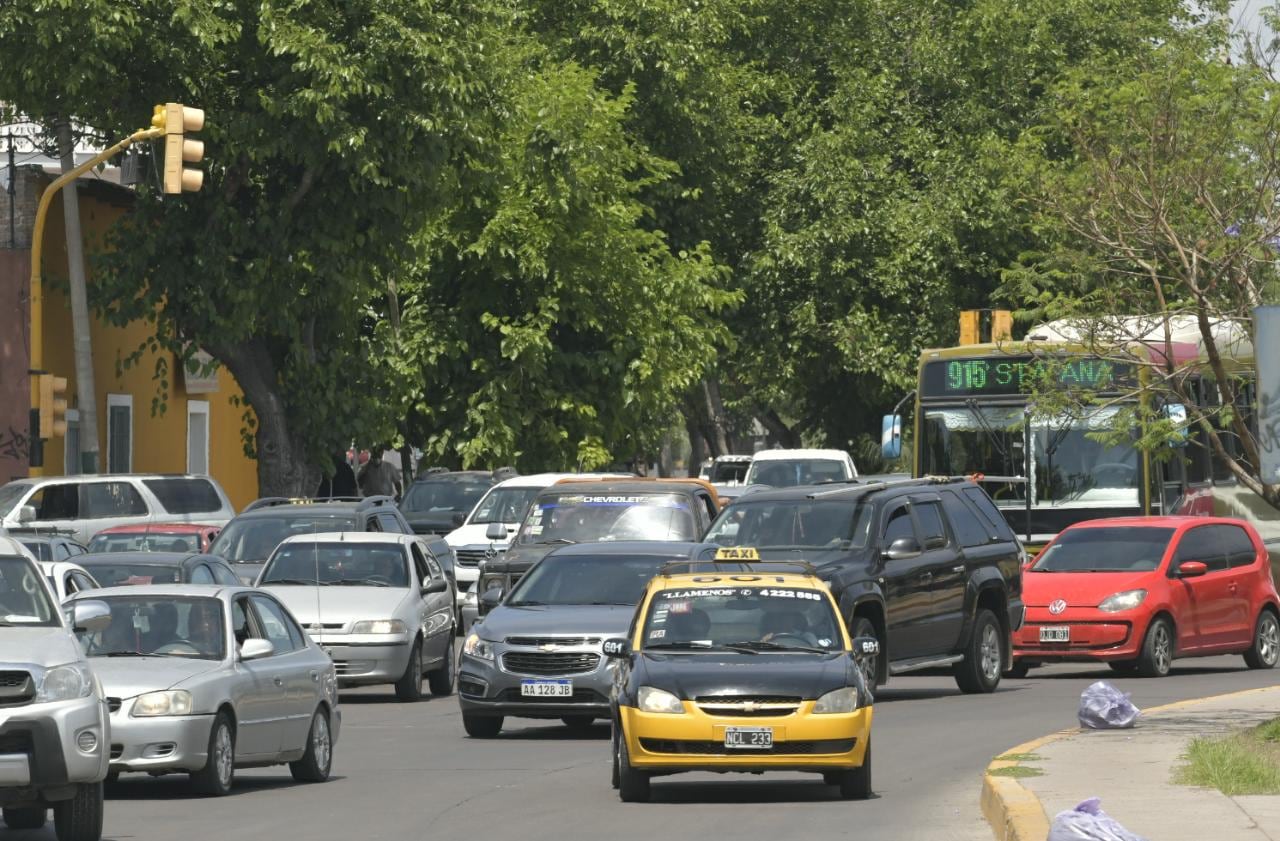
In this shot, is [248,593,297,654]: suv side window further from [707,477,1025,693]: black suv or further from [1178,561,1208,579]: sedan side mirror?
[1178,561,1208,579]: sedan side mirror

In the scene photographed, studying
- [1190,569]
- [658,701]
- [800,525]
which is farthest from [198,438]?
[658,701]

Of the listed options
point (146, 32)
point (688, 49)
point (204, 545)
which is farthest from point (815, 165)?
point (204, 545)

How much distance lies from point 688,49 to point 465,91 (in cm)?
1601

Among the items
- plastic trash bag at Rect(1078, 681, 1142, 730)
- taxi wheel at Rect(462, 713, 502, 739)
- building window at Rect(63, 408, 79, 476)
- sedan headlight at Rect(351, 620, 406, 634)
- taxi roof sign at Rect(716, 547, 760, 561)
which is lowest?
taxi wheel at Rect(462, 713, 502, 739)

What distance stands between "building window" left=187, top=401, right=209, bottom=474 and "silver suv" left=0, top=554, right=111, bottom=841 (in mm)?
36979

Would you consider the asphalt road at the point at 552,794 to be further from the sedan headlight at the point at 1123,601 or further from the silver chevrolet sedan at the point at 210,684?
the sedan headlight at the point at 1123,601

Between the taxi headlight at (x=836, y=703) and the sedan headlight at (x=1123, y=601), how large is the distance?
10.8 meters

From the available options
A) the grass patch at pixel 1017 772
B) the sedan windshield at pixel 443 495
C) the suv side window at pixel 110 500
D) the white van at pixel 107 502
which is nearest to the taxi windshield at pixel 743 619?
the grass patch at pixel 1017 772

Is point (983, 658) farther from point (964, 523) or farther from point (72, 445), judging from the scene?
point (72, 445)

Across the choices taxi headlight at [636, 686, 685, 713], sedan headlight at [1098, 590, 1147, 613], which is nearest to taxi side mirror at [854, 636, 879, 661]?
taxi headlight at [636, 686, 685, 713]

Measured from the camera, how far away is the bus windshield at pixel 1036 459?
96.5 ft

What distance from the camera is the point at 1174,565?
2583 centimetres

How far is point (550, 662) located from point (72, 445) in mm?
25220

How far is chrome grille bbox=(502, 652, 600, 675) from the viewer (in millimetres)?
19703
